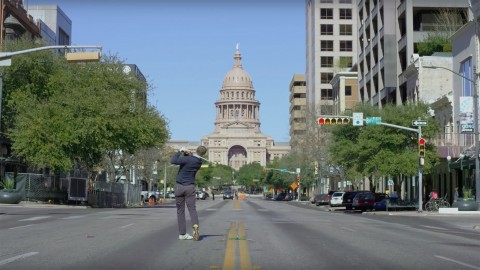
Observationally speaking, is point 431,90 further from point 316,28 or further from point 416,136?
point 316,28

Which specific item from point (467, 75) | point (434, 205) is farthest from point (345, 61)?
point (434, 205)

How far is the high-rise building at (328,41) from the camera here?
420ft

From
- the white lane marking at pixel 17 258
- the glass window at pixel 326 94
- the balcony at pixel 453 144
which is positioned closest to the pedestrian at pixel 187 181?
the white lane marking at pixel 17 258

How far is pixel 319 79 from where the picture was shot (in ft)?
421

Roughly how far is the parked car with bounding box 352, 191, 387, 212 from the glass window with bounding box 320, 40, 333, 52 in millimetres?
80592

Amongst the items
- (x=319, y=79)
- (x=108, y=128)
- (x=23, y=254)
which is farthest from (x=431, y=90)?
(x=319, y=79)

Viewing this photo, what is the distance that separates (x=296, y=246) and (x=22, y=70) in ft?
133

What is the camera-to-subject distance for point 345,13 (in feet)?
436

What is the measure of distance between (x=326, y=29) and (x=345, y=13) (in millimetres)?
5179

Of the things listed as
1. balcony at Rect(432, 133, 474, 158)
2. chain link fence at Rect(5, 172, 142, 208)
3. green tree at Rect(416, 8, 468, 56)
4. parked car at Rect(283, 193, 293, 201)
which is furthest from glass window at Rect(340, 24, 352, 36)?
chain link fence at Rect(5, 172, 142, 208)

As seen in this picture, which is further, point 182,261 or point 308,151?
point 308,151

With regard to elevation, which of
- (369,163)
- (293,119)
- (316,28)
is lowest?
(369,163)

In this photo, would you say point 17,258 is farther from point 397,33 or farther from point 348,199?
point 397,33

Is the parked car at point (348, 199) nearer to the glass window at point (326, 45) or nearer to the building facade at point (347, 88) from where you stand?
the building facade at point (347, 88)
